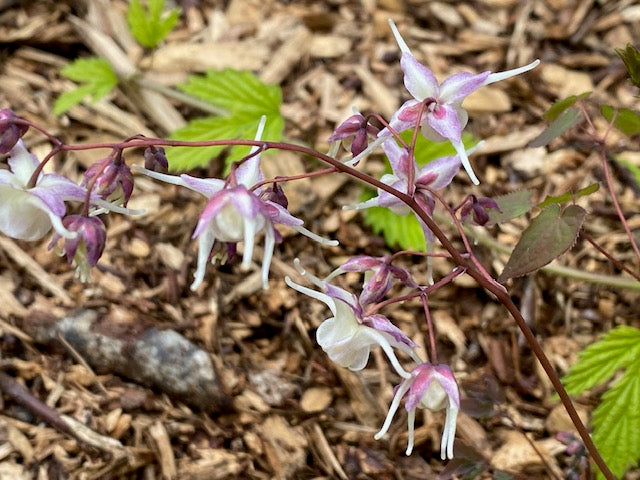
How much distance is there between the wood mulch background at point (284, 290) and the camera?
2.22 metres

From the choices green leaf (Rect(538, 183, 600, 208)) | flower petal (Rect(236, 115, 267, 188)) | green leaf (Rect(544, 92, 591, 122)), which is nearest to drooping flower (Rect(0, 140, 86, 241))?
flower petal (Rect(236, 115, 267, 188))

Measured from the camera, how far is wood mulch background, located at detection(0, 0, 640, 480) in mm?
2225

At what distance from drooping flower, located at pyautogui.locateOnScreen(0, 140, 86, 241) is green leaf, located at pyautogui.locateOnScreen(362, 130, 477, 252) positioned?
4.62 feet

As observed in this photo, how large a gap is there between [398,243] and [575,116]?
102 centimetres

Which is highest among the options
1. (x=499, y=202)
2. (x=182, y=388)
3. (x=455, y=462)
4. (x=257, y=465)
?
(x=499, y=202)

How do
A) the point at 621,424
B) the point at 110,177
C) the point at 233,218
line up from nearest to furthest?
1. the point at 233,218
2. the point at 110,177
3. the point at 621,424

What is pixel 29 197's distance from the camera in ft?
4.15

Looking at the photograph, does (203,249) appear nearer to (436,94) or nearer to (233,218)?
(233,218)

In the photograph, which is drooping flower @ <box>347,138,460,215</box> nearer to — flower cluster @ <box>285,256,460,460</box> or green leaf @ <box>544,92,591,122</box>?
flower cluster @ <box>285,256,460,460</box>

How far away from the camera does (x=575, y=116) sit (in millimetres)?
1841

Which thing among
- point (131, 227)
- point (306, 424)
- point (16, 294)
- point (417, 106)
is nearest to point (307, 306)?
point (306, 424)

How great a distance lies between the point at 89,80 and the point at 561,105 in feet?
5.39

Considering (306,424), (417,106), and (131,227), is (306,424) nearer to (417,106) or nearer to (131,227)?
(131,227)

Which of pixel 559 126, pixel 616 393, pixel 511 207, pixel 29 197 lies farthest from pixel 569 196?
pixel 29 197
